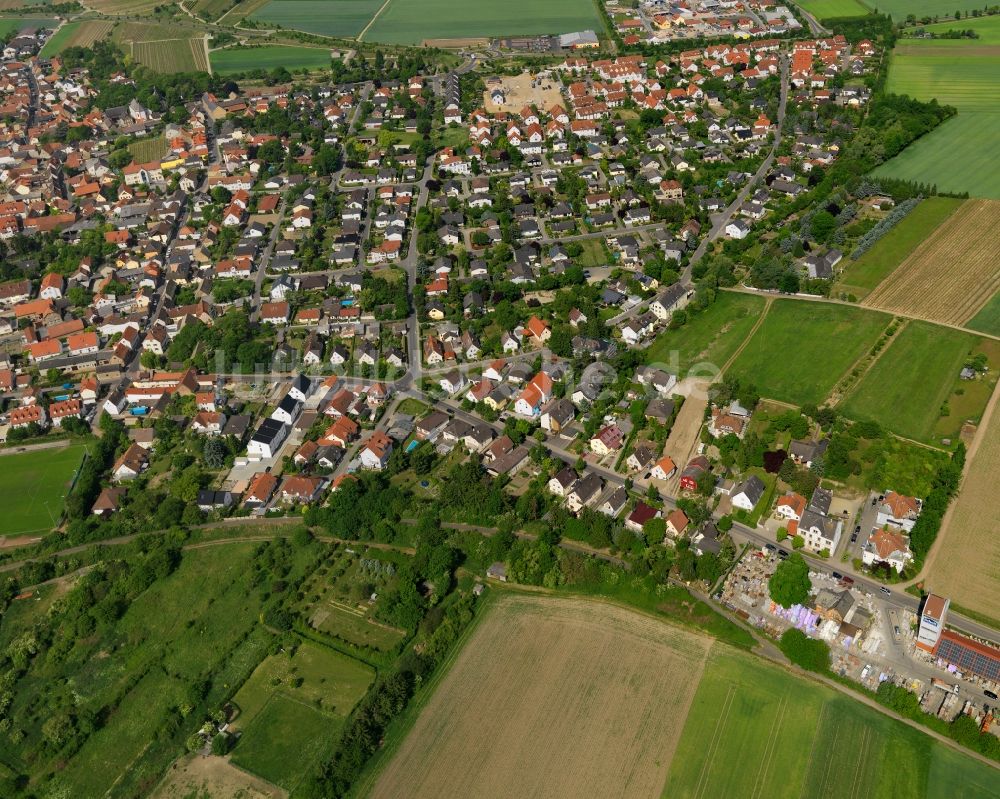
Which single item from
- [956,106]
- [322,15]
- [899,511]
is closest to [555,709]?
[899,511]

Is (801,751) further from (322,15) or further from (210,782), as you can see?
(322,15)

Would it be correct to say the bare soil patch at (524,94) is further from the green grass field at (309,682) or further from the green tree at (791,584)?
the green grass field at (309,682)

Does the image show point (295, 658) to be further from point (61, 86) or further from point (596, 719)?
point (61, 86)

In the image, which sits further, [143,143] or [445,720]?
[143,143]

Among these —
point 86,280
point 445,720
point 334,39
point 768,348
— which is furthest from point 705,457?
point 334,39

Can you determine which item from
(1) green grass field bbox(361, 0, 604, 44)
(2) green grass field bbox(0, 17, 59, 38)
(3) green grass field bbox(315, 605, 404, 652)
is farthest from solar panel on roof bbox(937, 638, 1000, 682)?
(2) green grass field bbox(0, 17, 59, 38)

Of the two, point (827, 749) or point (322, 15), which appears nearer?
point (827, 749)
